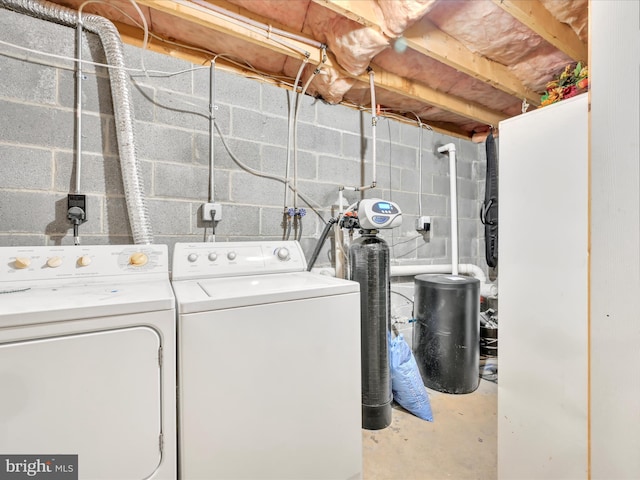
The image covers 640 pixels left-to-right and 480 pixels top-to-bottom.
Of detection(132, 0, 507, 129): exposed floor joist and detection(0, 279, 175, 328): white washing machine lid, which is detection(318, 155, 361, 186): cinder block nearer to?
detection(132, 0, 507, 129): exposed floor joist

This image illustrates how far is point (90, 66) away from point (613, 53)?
192cm

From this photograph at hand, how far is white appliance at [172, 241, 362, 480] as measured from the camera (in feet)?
2.88

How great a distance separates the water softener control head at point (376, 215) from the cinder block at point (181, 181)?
2.88ft

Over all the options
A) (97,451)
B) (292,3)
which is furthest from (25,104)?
(97,451)

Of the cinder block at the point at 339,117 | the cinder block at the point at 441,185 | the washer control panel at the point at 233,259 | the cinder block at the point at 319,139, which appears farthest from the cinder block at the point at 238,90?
the cinder block at the point at 441,185

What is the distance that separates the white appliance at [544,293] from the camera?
2.86ft

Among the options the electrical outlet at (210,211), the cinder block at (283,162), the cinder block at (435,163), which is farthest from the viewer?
the cinder block at (435,163)

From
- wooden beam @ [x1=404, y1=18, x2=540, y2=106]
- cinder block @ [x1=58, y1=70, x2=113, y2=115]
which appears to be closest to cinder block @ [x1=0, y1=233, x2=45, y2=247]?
cinder block @ [x1=58, y1=70, x2=113, y2=115]

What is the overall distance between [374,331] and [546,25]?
6.04 feet

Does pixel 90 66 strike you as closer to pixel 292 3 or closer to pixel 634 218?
pixel 292 3

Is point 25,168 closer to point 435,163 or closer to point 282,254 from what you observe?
point 282,254

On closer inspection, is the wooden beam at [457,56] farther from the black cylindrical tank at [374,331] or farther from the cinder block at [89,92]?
the cinder block at [89,92]

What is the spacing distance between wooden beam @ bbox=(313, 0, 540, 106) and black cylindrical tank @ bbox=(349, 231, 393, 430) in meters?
1.10

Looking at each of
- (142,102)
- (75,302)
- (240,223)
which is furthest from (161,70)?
(75,302)
